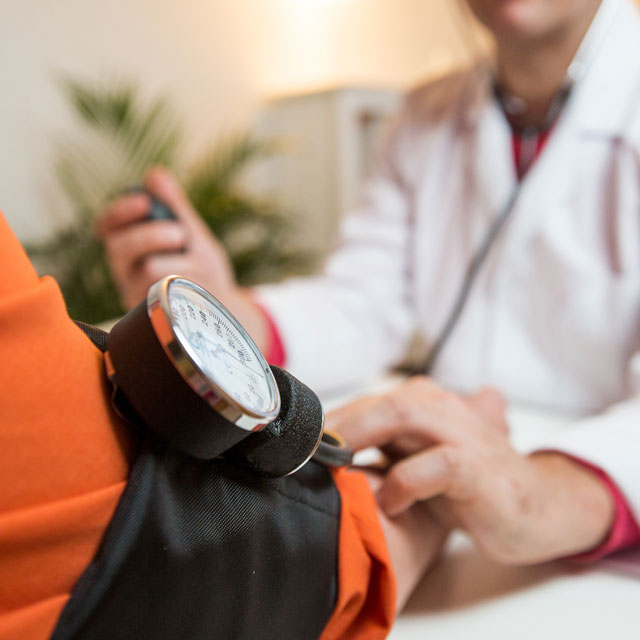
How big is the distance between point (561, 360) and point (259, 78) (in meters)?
1.23

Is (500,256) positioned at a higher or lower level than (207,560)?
lower

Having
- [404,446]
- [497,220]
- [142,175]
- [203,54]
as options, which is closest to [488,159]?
[497,220]

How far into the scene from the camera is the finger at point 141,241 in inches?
23.6

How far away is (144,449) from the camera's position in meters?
0.21

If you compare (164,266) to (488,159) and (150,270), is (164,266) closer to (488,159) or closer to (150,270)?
(150,270)

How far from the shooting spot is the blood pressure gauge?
0.19 m

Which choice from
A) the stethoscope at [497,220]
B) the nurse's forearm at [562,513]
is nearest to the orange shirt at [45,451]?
the nurse's forearm at [562,513]

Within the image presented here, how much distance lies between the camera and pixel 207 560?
21 cm

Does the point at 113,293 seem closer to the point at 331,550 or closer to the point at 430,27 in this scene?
the point at 331,550

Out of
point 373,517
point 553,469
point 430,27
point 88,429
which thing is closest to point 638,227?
point 553,469

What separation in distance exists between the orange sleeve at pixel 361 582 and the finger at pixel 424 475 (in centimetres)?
3

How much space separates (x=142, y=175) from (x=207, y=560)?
4.01ft

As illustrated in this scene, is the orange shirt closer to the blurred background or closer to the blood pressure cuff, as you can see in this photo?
the blood pressure cuff

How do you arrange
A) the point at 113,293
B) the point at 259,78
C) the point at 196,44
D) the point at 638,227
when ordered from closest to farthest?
1. the point at 638,227
2. the point at 113,293
3. the point at 196,44
4. the point at 259,78
